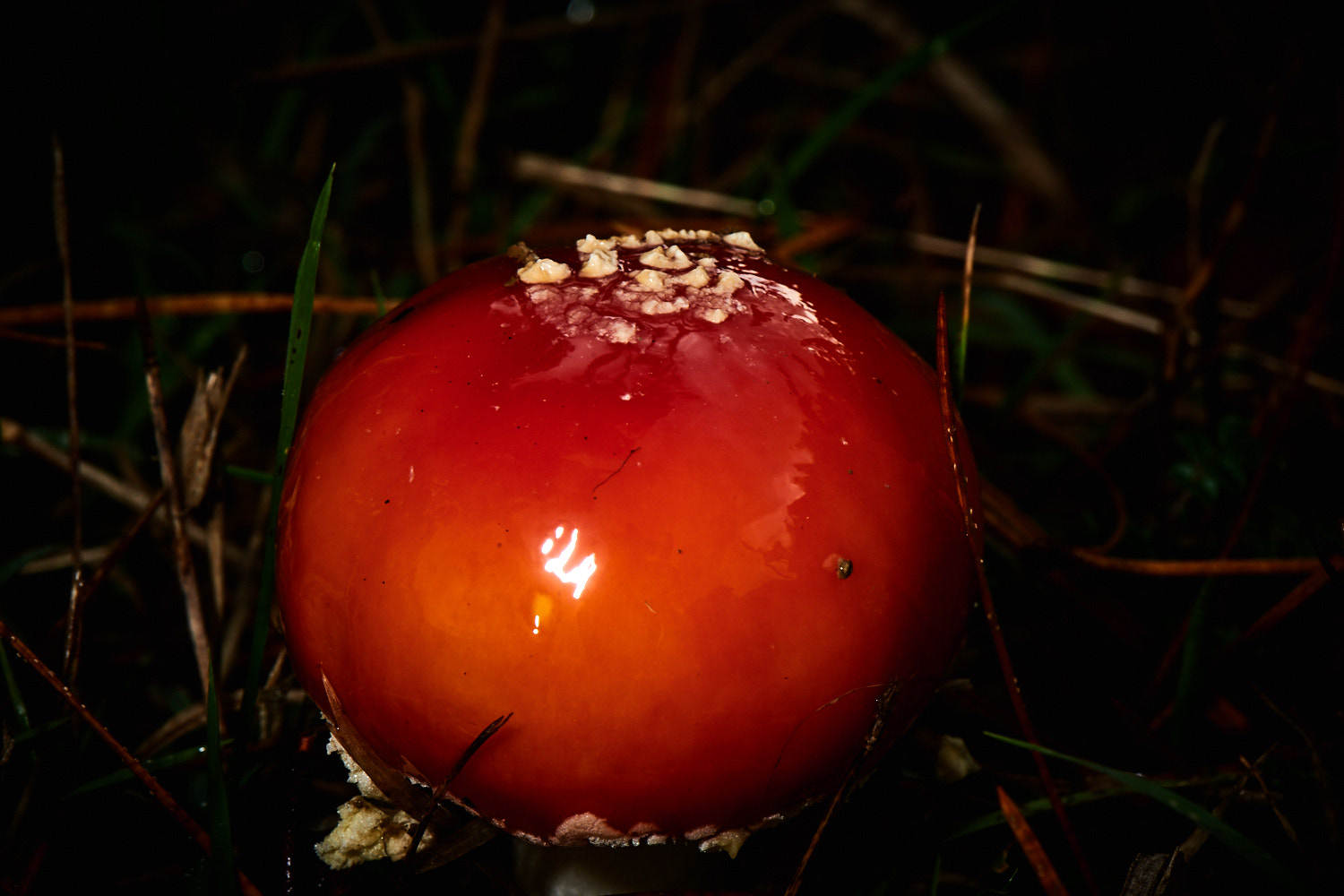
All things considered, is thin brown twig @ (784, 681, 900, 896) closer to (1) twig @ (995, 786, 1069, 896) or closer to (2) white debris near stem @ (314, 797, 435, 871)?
(1) twig @ (995, 786, 1069, 896)

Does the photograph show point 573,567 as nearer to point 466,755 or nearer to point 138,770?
point 466,755

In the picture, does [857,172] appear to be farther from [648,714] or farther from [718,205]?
[648,714]

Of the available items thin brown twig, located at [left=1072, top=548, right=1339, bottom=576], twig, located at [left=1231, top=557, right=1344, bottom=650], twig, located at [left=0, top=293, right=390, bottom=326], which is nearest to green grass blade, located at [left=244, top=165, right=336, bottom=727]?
twig, located at [left=0, top=293, right=390, bottom=326]

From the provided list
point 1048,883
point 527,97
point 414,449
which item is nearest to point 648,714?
point 414,449

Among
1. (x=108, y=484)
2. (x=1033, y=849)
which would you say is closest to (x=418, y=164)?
(x=108, y=484)

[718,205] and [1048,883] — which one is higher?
[718,205]

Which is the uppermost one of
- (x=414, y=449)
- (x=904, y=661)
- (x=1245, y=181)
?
(x=1245, y=181)
